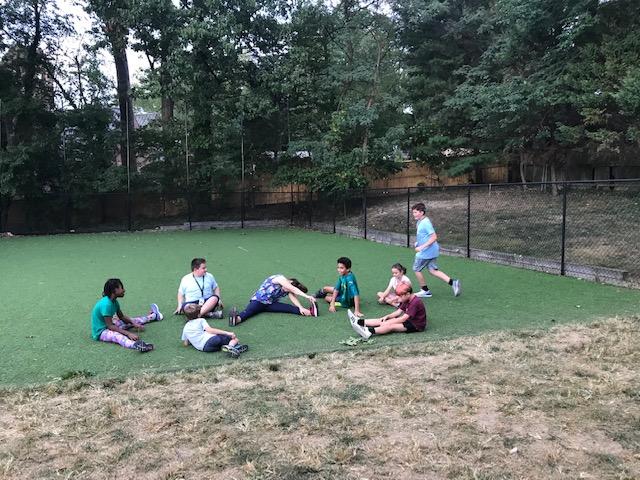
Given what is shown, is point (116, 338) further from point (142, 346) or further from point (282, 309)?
point (282, 309)

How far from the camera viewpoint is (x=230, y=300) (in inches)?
310

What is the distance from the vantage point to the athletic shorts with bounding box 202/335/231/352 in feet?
17.2

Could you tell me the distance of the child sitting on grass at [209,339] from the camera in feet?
17.0

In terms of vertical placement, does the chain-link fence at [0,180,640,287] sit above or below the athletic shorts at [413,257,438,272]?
above

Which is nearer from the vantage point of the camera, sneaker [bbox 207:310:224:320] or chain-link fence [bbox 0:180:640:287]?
sneaker [bbox 207:310:224:320]

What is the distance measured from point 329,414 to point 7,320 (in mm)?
4974

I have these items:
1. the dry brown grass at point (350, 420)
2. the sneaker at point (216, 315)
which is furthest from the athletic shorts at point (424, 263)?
the sneaker at point (216, 315)

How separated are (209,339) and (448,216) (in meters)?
12.8

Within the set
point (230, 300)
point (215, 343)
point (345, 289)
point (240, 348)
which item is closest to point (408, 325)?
point (345, 289)

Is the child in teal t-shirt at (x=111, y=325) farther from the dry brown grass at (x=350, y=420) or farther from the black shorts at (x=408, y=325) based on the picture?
the black shorts at (x=408, y=325)

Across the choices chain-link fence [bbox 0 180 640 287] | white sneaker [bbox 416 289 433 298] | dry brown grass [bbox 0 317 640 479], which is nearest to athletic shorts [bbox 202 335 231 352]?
dry brown grass [bbox 0 317 640 479]

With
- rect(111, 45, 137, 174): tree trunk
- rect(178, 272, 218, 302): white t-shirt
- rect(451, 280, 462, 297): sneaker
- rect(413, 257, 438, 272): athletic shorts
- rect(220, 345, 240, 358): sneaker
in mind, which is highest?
rect(111, 45, 137, 174): tree trunk

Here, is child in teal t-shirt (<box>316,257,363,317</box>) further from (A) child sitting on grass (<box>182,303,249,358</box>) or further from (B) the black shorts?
(A) child sitting on grass (<box>182,303,249,358</box>)

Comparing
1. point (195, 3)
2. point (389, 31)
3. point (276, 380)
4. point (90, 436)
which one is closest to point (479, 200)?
point (389, 31)
